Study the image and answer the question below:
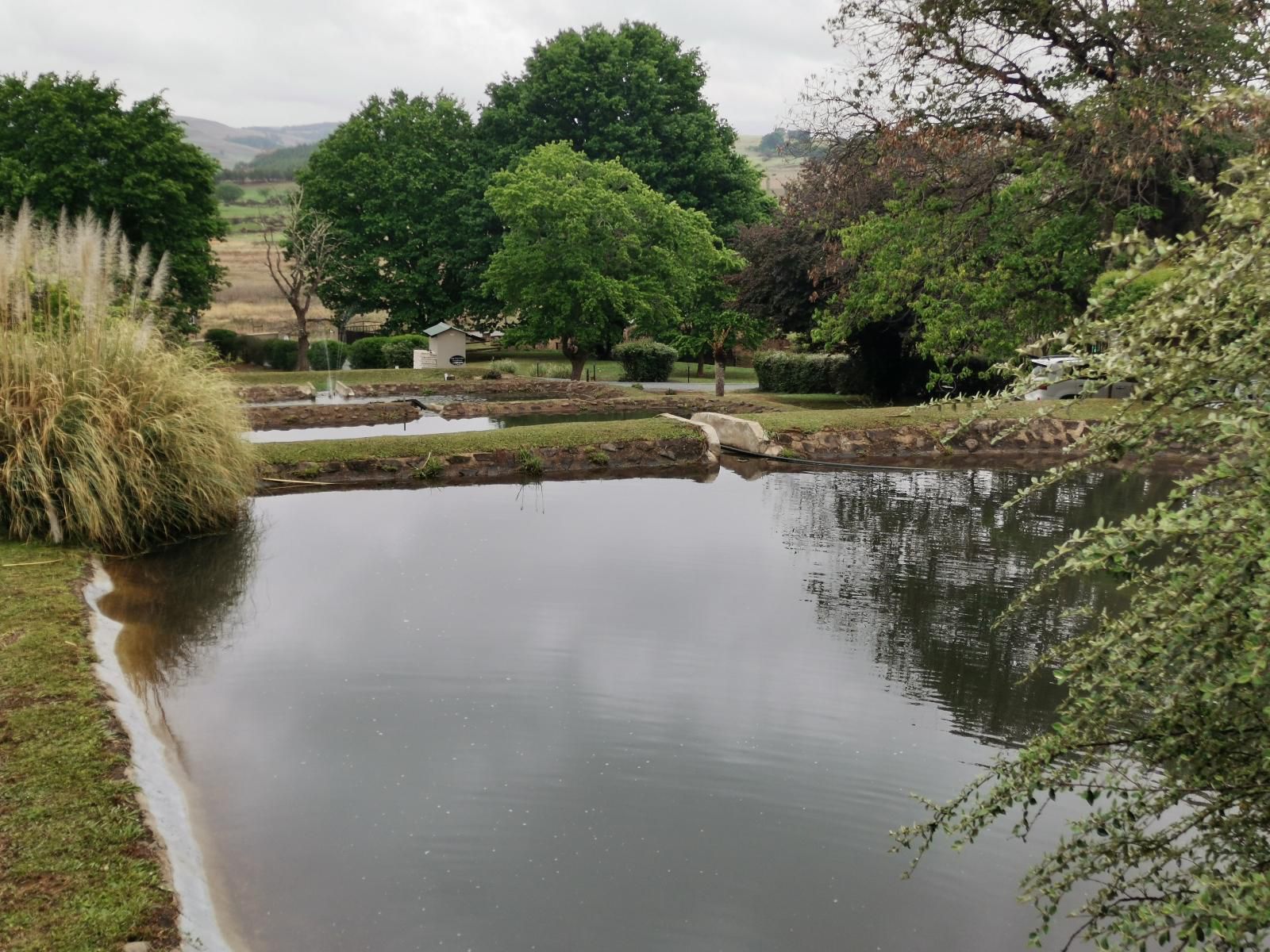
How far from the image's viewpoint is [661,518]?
9922 mm

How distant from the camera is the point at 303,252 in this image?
112ft

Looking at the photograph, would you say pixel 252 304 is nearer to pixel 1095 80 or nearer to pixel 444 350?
pixel 444 350

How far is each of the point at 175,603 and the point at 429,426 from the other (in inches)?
407

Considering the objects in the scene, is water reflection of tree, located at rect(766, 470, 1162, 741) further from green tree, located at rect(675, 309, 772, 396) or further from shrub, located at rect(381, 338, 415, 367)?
shrub, located at rect(381, 338, 415, 367)

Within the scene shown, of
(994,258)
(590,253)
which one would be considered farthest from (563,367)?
(994,258)

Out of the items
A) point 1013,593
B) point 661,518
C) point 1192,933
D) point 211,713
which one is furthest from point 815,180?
point 1192,933

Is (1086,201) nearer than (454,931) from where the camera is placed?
No

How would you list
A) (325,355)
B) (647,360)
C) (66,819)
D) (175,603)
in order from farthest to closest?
(325,355) < (647,360) < (175,603) < (66,819)

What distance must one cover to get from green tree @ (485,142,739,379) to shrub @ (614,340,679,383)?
616mm

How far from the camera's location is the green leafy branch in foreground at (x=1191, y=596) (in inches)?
104

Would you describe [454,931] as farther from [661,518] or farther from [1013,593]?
[661,518]

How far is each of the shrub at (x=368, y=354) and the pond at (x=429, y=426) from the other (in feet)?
45.8

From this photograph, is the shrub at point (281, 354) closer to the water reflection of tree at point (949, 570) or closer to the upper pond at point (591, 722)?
the water reflection of tree at point (949, 570)

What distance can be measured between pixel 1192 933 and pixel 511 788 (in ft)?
9.21
